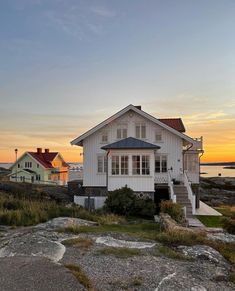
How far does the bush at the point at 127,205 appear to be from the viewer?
70.0 ft

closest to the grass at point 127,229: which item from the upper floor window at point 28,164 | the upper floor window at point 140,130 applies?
the upper floor window at point 140,130

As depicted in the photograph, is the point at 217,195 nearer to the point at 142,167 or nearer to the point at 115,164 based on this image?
the point at 142,167

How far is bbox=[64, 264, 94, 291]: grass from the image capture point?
791cm

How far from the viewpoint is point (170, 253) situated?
11.0 m

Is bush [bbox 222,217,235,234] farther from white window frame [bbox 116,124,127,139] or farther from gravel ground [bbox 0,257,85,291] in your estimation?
white window frame [bbox 116,124,127,139]

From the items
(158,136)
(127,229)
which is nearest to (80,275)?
(127,229)

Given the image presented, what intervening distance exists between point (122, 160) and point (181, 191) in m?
4.40

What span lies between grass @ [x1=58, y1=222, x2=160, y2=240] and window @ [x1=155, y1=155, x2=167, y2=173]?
29.8 ft

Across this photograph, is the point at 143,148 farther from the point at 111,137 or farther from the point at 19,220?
the point at 19,220

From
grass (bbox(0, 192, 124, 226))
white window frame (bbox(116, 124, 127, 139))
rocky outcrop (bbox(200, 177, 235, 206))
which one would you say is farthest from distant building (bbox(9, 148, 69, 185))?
grass (bbox(0, 192, 124, 226))

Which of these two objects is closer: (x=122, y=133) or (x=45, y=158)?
(x=122, y=133)

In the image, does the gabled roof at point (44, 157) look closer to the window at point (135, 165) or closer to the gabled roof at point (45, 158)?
the gabled roof at point (45, 158)

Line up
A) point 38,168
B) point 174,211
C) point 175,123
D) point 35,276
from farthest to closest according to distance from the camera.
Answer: point 38,168
point 175,123
point 174,211
point 35,276

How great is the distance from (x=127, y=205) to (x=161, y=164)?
6316 mm
